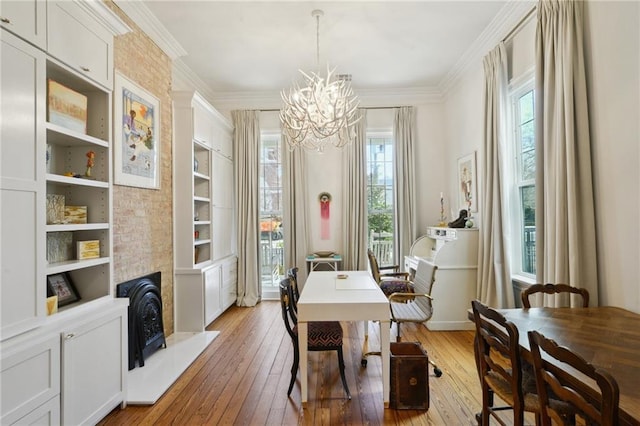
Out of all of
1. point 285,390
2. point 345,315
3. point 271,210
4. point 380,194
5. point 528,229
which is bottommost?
point 285,390

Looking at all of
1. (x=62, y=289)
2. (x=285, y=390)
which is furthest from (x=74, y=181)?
(x=285, y=390)

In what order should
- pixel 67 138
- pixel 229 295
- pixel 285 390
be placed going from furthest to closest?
pixel 229 295 < pixel 285 390 < pixel 67 138

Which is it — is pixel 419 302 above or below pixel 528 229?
below

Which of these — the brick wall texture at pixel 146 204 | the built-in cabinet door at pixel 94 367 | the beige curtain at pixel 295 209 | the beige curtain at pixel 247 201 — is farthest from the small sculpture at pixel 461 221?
the built-in cabinet door at pixel 94 367

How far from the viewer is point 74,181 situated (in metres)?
2.04

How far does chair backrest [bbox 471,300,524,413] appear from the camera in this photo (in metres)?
1.49

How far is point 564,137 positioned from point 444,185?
2.81 meters

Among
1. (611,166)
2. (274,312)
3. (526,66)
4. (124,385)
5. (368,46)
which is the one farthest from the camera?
(274,312)

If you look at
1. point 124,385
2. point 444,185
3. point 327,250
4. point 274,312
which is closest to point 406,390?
point 124,385

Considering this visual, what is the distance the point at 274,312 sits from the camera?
4.64 meters

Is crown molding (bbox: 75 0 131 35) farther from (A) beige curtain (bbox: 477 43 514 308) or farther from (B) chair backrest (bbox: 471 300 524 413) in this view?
(A) beige curtain (bbox: 477 43 514 308)

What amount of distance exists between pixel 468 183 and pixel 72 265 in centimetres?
436

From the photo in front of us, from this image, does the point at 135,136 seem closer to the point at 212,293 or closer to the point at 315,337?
the point at 212,293

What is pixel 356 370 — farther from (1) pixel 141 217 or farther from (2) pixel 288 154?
(2) pixel 288 154
